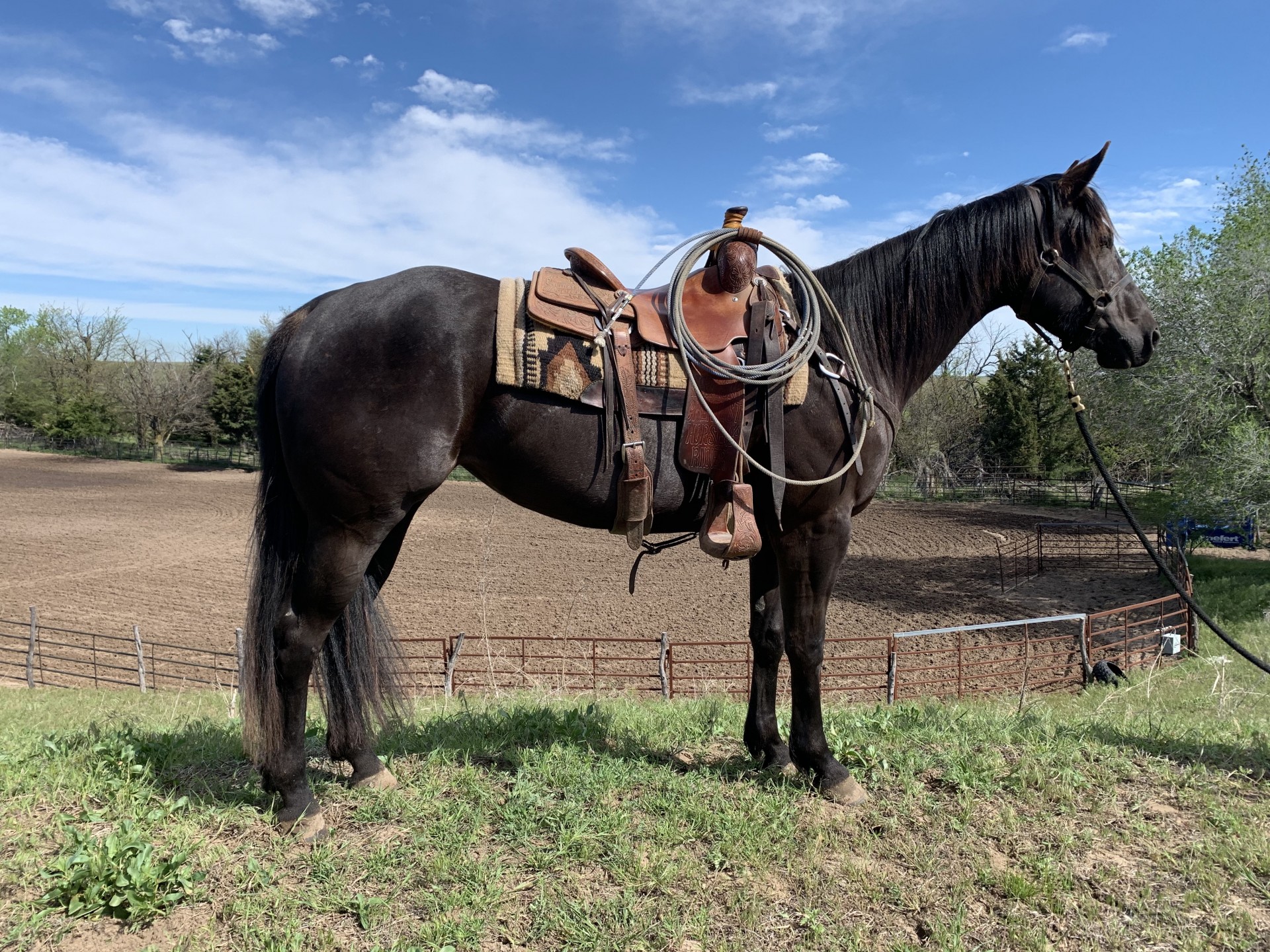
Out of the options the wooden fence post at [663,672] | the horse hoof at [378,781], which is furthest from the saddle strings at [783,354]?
the wooden fence post at [663,672]

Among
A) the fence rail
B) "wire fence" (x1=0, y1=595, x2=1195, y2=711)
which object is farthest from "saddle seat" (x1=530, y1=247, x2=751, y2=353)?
the fence rail

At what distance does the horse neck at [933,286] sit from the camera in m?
3.21

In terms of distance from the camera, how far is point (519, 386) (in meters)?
2.74

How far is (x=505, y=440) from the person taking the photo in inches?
110

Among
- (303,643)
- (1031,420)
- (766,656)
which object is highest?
(1031,420)

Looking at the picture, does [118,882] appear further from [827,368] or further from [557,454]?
[827,368]

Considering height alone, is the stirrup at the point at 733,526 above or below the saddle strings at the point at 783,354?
below

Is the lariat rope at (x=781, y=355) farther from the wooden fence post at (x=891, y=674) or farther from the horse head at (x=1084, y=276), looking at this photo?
the wooden fence post at (x=891, y=674)

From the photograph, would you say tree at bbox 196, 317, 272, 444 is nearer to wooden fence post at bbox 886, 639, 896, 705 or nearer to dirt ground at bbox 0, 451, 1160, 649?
dirt ground at bbox 0, 451, 1160, 649

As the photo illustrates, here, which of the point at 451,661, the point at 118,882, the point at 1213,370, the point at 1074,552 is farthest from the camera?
the point at 1074,552

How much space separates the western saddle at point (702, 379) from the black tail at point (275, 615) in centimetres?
118

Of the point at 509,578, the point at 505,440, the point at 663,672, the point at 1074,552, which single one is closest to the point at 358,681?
the point at 505,440

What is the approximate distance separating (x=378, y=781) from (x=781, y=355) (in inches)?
98.6

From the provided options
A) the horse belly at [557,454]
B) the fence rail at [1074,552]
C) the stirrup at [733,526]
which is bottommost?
the fence rail at [1074,552]
